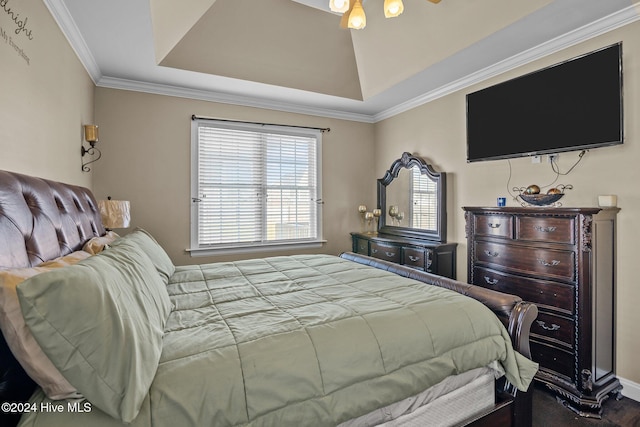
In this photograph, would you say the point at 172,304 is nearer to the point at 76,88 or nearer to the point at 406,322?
the point at 406,322

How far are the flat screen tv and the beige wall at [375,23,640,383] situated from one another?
0.09m

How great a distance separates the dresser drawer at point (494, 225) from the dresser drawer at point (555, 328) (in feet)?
2.04

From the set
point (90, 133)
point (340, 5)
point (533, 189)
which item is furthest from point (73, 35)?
point (533, 189)

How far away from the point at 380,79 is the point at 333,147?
3.71 ft

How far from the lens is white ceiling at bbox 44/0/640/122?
7.30 ft

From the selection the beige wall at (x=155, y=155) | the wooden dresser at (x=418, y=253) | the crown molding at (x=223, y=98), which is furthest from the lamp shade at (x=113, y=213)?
the wooden dresser at (x=418, y=253)

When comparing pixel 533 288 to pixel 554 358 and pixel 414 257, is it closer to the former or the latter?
pixel 554 358

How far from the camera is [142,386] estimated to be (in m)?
0.87

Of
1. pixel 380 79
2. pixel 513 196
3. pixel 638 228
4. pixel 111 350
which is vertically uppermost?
pixel 380 79

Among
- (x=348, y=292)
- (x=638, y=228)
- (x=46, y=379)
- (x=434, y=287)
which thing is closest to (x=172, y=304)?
(x=46, y=379)

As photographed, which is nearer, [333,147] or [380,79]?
[380,79]

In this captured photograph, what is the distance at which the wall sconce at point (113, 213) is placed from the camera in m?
2.57

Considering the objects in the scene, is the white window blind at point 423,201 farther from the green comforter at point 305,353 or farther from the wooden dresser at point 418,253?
the green comforter at point 305,353

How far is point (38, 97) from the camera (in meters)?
1.90
